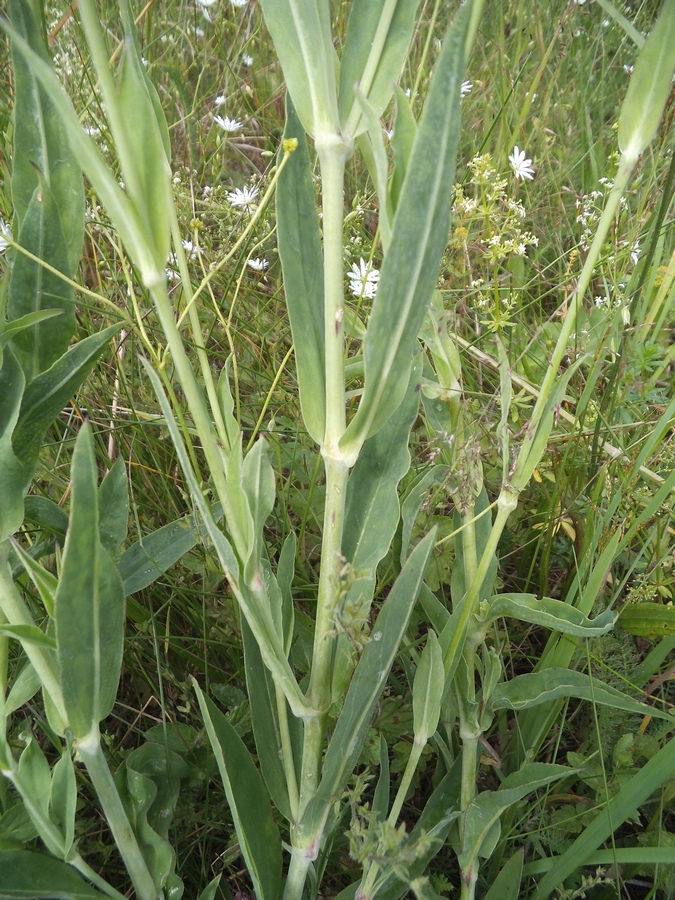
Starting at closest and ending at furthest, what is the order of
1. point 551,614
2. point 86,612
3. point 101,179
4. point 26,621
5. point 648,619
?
point 101,179 < point 86,612 < point 26,621 < point 551,614 < point 648,619

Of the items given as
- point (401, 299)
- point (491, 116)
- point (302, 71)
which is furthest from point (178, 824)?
point (491, 116)

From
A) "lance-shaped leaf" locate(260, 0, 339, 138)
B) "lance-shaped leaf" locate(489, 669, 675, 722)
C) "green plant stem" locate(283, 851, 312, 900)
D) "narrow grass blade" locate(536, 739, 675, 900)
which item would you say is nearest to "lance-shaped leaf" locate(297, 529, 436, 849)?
"green plant stem" locate(283, 851, 312, 900)

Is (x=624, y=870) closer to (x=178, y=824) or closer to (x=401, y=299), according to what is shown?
(x=178, y=824)

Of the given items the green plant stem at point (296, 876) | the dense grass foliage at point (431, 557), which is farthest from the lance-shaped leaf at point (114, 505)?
the green plant stem at point (296, 876)

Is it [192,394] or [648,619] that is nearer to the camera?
[192,394]

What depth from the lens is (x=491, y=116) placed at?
2344 millimetres

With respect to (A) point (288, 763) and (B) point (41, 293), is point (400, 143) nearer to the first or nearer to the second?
(B) point (41, 293)

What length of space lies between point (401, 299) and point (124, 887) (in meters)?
1.05

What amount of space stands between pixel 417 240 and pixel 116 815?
75cm

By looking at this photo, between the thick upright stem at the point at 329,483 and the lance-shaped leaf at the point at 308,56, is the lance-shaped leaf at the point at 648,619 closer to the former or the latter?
the thick upright stem at the point at 329,483

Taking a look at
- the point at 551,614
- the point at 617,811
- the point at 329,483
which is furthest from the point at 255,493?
the point at 617,811

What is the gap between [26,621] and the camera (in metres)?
0.82

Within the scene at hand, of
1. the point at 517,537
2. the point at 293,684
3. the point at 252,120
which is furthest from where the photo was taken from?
the point at 252,120

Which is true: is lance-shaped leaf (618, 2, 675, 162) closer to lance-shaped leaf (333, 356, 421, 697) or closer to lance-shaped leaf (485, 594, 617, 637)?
lance-shaped leaf (333, 356, 421, 697)
